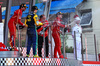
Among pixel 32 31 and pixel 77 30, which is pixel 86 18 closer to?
pixel 77 30

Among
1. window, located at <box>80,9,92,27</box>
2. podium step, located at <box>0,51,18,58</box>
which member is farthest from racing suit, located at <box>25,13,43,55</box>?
window, located at <box>80,9,92,27</box>

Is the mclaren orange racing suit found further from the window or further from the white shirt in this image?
the window

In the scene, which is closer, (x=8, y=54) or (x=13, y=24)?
(x=8, y=54)

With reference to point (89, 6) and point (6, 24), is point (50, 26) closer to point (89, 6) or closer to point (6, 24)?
point (6, 24)

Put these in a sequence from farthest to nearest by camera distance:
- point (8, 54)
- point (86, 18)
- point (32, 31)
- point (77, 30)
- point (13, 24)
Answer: point (86, 18)
point (77, 30)
point (13, 24)
point (32, 31)
point (8, 54)

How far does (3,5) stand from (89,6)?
298cm

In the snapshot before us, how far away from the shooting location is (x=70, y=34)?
8.48m

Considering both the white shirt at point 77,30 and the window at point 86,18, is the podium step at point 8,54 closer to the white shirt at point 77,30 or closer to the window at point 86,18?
the white shirt at point 77,30

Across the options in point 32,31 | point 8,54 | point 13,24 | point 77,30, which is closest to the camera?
point 8,54

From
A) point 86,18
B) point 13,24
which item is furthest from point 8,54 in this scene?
point 86,18

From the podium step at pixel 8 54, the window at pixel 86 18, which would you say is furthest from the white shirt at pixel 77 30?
the podium step at pixel 8 54

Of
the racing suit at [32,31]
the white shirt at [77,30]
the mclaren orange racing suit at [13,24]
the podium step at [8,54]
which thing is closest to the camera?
the podium step at [8,54]

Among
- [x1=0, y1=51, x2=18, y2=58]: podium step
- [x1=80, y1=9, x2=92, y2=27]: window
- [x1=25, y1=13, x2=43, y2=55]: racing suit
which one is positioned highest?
[x1=80, y1=9, x2=92, y2=27]: window

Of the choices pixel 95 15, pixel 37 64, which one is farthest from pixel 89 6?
pixel 37 64
